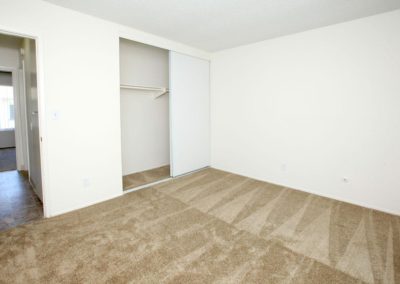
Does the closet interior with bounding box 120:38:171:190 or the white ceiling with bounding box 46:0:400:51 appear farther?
the closet interior with bounding box 120:38:171:190

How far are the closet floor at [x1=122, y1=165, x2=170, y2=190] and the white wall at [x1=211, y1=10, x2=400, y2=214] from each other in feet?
4.82

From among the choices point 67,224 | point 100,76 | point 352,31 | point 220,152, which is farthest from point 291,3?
point 67,224

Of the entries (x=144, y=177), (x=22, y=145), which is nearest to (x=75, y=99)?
(x=144, y=177)

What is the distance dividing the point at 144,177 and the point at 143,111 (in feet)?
4.37

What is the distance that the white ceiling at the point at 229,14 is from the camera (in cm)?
247

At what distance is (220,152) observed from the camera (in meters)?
4.73

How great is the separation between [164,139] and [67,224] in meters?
2.70

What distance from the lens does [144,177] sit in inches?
163

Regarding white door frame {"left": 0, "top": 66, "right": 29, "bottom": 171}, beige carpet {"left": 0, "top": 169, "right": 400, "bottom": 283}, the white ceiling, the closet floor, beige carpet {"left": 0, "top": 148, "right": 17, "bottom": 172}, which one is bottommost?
beige carpet {"left": 0, "top": 169, "right": 400, "bottom": 283}

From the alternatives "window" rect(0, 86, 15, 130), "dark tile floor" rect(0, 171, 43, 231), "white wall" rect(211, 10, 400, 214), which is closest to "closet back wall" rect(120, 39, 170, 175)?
"white wall" rect(211, 10, 400, 214)

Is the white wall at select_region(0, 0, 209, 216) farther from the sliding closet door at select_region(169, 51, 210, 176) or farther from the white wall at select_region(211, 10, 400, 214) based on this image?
the white wall at select_region(211, 10, 400, 214)

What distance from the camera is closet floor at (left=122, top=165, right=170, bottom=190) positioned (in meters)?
3.77

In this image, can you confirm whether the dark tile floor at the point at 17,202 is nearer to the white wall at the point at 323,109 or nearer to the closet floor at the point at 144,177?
the closet floor at the point at 144,177

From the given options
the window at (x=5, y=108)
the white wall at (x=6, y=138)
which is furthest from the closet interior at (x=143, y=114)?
the window at (x=5, y=108)
